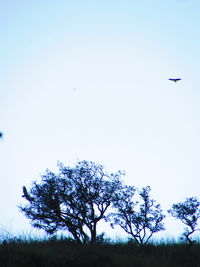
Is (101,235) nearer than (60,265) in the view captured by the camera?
No

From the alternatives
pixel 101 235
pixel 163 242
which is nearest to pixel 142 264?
pixel 163 242

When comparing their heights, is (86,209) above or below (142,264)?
above

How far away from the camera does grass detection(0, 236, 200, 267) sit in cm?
1374

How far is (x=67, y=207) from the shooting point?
31250 mm

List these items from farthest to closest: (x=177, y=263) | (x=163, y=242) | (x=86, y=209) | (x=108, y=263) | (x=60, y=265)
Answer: (x=86, y=209), (x=163, y=242), (x=177, y=263), (x=108, y=263), (x=60, y=265)

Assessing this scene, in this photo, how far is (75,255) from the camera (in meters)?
14.9

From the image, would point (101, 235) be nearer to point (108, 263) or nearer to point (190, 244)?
point (190, 244)

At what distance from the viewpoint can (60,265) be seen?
45.3ft

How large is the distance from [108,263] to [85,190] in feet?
56.3

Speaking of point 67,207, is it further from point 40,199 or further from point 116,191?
point 116,191

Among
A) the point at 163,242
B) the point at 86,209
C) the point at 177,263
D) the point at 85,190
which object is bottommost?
the point at 177,263

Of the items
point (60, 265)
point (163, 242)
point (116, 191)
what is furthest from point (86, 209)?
point (60, 265)

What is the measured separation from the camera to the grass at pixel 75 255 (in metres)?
13.7

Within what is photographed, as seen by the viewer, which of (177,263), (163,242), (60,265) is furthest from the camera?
(163,242)
